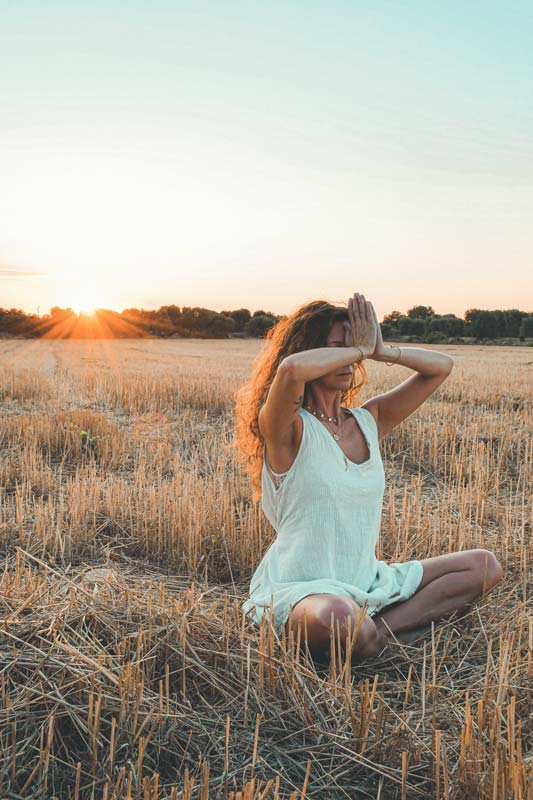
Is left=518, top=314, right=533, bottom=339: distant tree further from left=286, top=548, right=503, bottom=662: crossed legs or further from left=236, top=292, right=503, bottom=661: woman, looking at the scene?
left=236, top=292, right=503, bottom=661: woman

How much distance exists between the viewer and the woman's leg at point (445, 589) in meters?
3.21

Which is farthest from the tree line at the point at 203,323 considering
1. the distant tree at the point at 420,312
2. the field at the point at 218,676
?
the field at the point at 218,676

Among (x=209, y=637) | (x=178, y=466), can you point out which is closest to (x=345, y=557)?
(x=209, y=637)

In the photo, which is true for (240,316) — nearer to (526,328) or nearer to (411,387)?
(526,328)

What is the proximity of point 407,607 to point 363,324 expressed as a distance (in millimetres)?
1359

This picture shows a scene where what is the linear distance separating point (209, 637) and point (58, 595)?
76 centimetres

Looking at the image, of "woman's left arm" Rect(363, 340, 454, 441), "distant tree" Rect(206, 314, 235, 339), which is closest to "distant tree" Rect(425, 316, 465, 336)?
"distant tree" Rect(206, 314, 235, 339)

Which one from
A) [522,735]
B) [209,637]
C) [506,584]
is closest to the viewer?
[522,735]

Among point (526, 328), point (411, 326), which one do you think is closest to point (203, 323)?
point (411, 326)

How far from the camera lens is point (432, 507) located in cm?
552

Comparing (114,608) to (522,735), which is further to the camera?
(114,608)

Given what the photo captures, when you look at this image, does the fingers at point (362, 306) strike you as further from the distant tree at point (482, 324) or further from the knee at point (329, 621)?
the distant tree at point (482, 324)

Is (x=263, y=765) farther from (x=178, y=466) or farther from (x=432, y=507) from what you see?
(x=178, y=466)

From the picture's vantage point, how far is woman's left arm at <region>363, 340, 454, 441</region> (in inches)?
141
